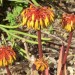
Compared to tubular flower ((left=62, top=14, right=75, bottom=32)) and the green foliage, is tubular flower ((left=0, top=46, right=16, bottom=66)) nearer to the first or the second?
tubular flower ((left=62, top=14, right=75, bottom=32))

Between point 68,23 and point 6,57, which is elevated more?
point 68,23

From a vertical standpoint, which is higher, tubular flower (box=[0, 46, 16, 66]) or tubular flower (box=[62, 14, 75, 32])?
tubular flower (box=[62, 14, 75, 32])

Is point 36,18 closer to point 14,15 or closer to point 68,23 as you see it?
point 68,23

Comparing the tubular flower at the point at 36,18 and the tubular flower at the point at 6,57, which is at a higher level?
the tubular flower at the point at 36,18

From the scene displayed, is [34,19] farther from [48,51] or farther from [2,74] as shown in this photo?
[48,51]

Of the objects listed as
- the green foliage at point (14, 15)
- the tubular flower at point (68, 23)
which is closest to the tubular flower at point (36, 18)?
the tubular flower at point (68, 23)

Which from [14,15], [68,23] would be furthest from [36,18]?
[14,15]

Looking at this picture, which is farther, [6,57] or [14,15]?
[14,15]

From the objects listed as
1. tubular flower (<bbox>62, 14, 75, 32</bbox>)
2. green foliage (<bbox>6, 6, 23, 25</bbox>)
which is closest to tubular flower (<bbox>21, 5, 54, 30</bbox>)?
tubular flower (<bbox>62, 14, 75, 32</bbox>)

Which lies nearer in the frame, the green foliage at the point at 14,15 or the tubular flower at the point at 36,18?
the tubular flower at the point at 36,18

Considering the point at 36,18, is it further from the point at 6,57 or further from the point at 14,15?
the point at 14,15

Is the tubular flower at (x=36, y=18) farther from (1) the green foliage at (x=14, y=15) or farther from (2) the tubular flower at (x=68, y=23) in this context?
(1) the green foliage at (x=14, y=15)

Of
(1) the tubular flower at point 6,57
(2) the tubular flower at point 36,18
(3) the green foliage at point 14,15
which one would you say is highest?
(2) the tubular flower at point 36,18

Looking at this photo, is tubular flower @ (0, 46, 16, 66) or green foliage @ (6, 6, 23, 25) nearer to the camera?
tubular flower @ (0, 46, 16, 66)
